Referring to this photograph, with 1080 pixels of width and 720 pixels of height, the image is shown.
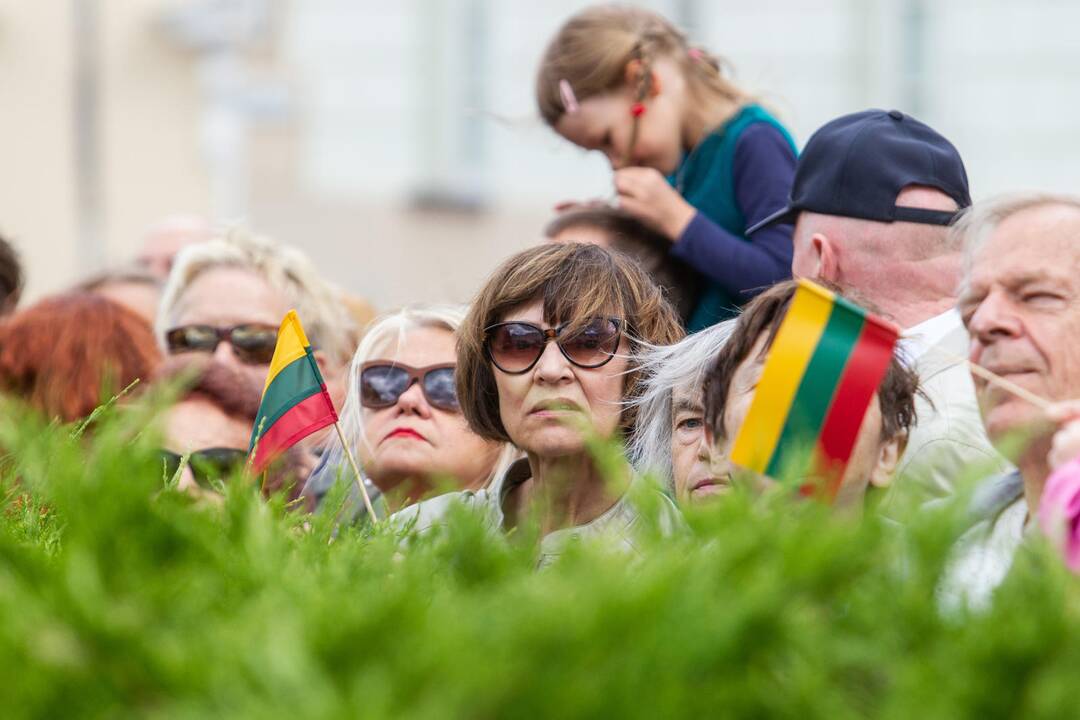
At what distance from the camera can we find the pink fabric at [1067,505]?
1.91m

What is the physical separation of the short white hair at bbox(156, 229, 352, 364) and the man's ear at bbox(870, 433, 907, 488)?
2.10 m

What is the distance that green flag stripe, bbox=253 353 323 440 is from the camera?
295 centimetres

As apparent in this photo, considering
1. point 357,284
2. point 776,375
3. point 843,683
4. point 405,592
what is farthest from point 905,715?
point 357,284

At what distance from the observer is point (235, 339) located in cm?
430

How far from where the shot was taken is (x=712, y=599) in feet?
4.33

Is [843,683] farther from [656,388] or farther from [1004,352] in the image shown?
[656,388]

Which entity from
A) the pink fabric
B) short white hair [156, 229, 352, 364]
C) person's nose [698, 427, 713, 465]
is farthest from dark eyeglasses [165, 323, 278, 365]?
the pink fabric

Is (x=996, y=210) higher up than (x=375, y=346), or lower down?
higher up

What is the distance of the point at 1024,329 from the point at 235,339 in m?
2.18

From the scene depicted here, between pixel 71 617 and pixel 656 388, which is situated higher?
Answer: pixel 71 617

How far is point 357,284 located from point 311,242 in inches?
24.2

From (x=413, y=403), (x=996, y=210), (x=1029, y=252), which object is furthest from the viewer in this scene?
(x=413, y=403)

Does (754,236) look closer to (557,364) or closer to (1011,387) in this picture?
(557,364)

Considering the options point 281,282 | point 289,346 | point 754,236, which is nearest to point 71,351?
point 281,282
